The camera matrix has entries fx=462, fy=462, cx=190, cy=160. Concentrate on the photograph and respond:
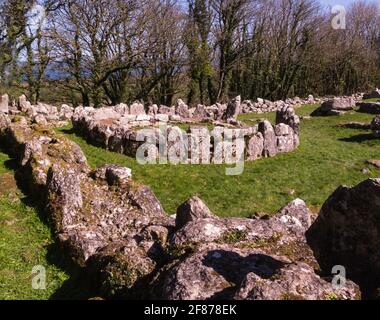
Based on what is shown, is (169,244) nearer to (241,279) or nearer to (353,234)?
(241,279)

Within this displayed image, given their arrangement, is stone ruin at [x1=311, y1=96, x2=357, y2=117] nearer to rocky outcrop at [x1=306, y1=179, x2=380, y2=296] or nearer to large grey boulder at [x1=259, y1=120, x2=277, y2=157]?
large grey boulder at [x1=259, y1=120, x2=277, y2=157]

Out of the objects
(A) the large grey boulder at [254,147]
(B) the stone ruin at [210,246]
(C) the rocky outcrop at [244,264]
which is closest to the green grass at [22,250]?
(B) the stone ruin at [210,246]

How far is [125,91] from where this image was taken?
41.2 meters

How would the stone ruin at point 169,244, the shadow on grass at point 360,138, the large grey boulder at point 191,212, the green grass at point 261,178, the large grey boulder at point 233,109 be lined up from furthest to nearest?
the large grey boulder at point 233,109, the shadow on grass at point 360,138, the green grass at point 261,178, the large grey boulder at point 191,212, the stone ruin at point 169,244

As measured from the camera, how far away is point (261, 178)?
1730 cm

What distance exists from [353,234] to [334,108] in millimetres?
27984

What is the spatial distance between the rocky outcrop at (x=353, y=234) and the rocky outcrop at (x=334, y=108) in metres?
26.5

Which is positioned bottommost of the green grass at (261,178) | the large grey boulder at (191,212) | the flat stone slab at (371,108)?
the green grass at (261,178)

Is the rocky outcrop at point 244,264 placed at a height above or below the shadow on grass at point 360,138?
above

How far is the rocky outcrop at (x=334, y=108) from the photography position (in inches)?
1285

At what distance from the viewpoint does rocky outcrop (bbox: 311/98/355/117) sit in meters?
32.6

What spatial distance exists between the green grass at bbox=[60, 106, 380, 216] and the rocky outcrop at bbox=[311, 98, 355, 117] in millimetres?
10029

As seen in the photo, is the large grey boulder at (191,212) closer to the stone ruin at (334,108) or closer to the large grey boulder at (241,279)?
the large grey boulder at (241,279)
